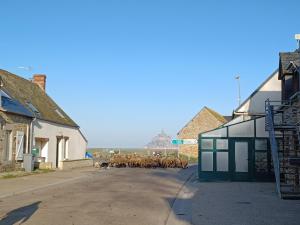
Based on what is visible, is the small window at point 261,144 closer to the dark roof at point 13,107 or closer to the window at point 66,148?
the dark roof at point 13,107

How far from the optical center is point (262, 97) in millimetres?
30891

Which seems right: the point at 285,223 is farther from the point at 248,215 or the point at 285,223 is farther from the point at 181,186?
the point at 181,186

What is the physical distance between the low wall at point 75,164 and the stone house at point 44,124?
43 centimetres

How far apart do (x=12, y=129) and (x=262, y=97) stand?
705 inches

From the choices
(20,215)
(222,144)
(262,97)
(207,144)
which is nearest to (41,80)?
(262,97)

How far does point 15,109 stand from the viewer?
25.0m

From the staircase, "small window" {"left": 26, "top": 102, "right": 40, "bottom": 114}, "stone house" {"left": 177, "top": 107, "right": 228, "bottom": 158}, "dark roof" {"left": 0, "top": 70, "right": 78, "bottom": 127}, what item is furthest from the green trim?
"stone house" {"left": 177, "top": 107, "right": 228, "bottom": 158}

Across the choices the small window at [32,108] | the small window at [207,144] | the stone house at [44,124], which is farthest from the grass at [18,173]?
the small window at [207,144]

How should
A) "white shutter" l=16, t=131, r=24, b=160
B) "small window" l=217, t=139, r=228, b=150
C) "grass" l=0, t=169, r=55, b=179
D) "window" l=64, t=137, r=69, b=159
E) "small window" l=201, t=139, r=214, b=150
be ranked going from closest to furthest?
"grass" l=0, t=169, r=55, b=179, "small window" l=217, t=139, r=228, b=150, "small window" l=201, t=139, r=214, b=150, "white shutter" l=16, t=131, r=24, b=160, "window" l=64, t=137, r=69, b=159

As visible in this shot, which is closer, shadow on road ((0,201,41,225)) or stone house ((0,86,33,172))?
shadow on road ((0,201,41,225))

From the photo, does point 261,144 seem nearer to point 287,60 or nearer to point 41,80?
point 287,60

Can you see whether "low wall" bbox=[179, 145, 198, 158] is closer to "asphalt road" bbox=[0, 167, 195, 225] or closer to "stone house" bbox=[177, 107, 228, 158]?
"stone house" bbox=[177, 107, 228, 158]

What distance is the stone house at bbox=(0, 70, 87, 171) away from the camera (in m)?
27.6

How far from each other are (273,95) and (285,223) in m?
21.6
